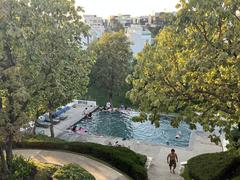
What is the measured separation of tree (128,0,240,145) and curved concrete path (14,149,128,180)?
5.88 metres

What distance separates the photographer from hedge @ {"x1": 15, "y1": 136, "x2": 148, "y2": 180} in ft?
63.2

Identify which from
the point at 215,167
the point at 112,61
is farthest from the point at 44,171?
the point at 112,61

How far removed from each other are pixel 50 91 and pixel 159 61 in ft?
16.5

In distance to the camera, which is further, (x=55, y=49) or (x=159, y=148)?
(x=159, y=148)

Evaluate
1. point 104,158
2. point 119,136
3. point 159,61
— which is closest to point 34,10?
point 159,61

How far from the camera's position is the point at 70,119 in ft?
127

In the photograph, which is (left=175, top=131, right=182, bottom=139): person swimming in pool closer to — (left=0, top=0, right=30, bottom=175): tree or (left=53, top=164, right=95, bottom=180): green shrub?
(left=53, top=164, right=95, bottom=180): green shrub

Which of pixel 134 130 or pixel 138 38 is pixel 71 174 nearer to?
pixel 134 130

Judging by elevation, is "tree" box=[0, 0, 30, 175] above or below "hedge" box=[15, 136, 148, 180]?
above

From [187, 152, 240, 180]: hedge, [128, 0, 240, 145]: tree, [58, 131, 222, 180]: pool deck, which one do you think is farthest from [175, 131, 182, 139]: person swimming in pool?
[128, 0, 240, 145]: tree

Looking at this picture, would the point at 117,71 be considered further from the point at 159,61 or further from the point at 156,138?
the point at 159,61

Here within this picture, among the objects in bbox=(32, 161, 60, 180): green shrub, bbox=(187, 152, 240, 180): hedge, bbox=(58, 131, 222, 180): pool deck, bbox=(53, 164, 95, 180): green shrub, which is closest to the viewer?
bbox=(53, 164, 95, 180): green shrub

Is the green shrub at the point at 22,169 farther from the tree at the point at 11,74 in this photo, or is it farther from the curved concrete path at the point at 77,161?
the curved concrete path at the point at 77,161

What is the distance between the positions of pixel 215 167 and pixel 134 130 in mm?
18255
